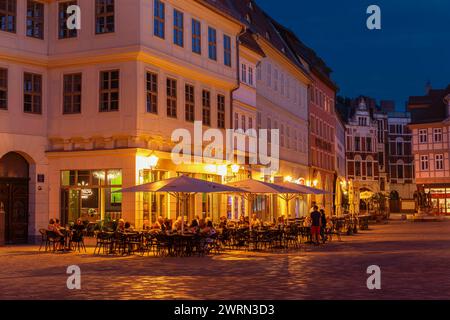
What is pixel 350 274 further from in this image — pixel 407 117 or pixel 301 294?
pixel 407 117

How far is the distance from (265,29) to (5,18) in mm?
22792

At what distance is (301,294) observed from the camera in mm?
12953

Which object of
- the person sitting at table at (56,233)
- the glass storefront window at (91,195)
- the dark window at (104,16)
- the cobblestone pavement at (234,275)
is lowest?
the cobblestone pavement at (234,275)

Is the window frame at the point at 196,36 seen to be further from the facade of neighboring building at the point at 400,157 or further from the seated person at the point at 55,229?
the facade of neighboring building at the point at 400,157

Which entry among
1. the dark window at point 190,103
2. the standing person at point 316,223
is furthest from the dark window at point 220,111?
the standing person at point 316,223

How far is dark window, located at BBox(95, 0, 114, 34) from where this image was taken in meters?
27.6

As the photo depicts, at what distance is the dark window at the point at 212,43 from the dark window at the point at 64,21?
22.5 feet

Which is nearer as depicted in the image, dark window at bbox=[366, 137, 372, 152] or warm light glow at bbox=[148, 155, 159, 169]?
warm light glow at bbox=[148, 155, 159, 169]

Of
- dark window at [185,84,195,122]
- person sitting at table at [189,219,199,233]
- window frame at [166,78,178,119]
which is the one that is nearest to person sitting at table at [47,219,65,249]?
person sitting at table at [189,219,199,233]

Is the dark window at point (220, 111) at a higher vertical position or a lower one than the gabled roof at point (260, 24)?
lower

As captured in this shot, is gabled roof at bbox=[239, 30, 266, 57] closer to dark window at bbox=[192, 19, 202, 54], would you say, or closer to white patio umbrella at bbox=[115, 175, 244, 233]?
dark window at bbox=[192, 19, 202, 54]

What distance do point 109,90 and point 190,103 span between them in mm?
4719

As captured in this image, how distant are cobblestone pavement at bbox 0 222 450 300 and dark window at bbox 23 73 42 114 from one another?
259 inches

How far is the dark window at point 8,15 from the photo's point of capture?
27.3 meters
